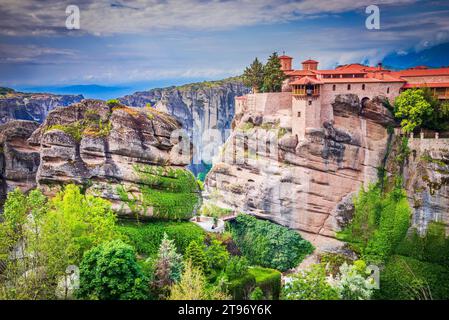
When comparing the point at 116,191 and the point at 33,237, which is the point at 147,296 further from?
the point at 116,191

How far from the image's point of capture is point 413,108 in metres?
29.1

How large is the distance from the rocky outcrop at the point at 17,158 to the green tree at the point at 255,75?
15105 millimetres

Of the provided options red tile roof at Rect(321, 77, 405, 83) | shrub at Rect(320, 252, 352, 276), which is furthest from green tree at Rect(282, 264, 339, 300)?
red tile roof at Rect(321, 77, 405, 83)

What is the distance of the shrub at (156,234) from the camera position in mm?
22375

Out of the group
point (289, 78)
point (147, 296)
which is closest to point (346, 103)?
point (289, 78)

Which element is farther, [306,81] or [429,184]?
[306,81]

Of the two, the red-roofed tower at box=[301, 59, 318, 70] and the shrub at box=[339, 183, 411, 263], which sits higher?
the red-roofed tower at box=[301, 59, 318, 70]

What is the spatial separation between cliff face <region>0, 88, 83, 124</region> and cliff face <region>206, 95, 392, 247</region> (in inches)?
913

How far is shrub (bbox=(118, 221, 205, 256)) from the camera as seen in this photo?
22375mm

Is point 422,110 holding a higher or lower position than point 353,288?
higher

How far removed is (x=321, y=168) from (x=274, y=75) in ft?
23.4

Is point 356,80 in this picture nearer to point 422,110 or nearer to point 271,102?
point 422,110

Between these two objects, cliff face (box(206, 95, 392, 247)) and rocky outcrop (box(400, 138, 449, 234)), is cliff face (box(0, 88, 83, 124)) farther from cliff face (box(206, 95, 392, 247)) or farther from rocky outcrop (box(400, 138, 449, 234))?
rocky outcrop (box(400, 138, 449, 234))

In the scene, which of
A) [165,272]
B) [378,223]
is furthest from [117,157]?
[378,223]
